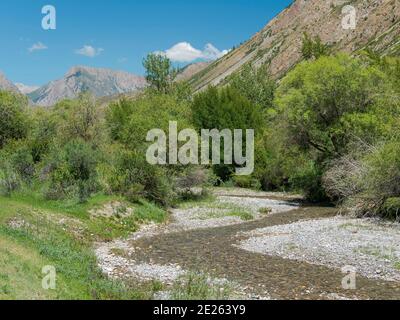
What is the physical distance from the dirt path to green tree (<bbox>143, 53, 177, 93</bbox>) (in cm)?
6171

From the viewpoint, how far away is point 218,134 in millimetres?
66188

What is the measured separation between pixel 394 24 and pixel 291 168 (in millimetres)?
133085

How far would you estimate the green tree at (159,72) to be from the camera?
91000 mm

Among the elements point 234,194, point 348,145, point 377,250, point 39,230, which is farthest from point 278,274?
point 234,194

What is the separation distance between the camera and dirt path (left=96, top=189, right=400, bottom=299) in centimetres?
1819

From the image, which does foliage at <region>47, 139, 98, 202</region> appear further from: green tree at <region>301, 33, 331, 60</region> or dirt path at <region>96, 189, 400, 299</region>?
green tree at <region>301, 33, 331, 60</region>

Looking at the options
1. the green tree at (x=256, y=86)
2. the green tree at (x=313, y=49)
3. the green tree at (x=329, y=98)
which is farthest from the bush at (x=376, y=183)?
the green tree at (x=313, y=49)

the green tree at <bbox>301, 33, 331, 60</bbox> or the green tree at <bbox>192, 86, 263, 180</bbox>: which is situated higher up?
the green tree at <bbox>301, 33, 331, 60</bbox>

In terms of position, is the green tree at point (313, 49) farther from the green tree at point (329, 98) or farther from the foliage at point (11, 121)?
the foliage at point (11, 121)

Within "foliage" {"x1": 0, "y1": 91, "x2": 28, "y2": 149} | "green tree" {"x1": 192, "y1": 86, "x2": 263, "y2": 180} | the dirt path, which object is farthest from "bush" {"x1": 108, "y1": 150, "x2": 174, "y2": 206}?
"foliage" {"x1": 0, "y1": 91, "x2": 28, "y2": 149}

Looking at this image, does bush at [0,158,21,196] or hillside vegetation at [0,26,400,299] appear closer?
hillside vegetation at [0,26,400,299]

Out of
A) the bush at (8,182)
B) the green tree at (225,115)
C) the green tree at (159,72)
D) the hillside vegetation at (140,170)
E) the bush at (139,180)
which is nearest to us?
the hillside vegetation at (140,170)

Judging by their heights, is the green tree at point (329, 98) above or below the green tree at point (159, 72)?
below

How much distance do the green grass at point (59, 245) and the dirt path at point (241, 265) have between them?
2.25 m
